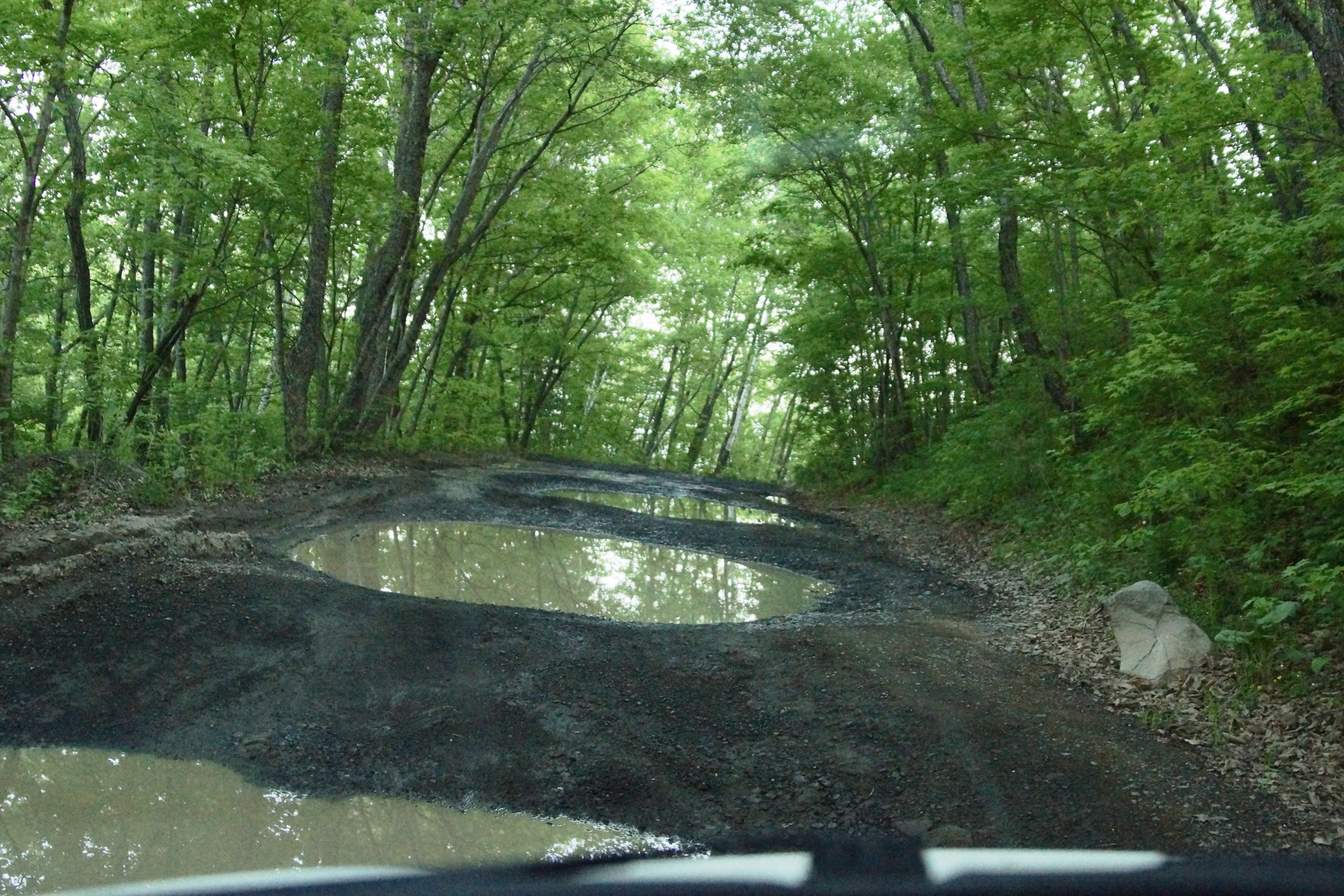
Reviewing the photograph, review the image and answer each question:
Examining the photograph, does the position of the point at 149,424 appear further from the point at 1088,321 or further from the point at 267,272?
the point at 1088,321

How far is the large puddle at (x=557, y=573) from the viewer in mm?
8719

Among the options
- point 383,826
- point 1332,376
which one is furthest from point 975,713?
point 1332,376

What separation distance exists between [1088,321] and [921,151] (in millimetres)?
3425

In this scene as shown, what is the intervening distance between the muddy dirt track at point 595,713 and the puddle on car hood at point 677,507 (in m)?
7.96

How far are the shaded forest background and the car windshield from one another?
91 millimetres

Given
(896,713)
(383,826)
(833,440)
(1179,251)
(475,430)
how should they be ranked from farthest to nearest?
(475,430)
(833,440)
(1179,251)
(896,713)
(383,826)

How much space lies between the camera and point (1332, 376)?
6895mm

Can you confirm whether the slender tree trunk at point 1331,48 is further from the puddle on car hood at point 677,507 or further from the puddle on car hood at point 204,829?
the puddle on car hood at point 677,507

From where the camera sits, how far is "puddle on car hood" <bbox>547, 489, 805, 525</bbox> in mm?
15766

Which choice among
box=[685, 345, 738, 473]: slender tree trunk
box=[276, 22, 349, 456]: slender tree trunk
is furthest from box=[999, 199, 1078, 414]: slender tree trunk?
box=[685, 345, 738, 473]: slender tree trunk

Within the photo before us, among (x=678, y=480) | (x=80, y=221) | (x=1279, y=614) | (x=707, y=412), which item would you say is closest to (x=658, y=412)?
(x=707, y=412)

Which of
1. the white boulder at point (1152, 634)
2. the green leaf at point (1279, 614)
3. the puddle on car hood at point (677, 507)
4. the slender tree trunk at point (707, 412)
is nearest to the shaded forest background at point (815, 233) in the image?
the green leaf at point (1279, 614)

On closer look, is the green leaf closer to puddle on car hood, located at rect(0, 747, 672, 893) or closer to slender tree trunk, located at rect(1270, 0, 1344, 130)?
slender tree trunk, located at rect(1270, 0, 1344, 130)

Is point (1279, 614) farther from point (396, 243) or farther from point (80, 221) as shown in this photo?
point (396, 243)
